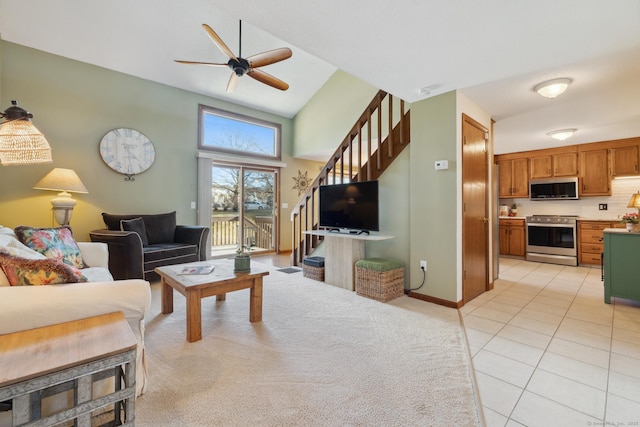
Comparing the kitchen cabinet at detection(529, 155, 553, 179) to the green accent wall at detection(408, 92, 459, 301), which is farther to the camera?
the kitchen cabinet at detection(529, 155, 553, 179)

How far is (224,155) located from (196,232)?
191 centimetres

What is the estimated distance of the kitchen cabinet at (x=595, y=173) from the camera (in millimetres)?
5121

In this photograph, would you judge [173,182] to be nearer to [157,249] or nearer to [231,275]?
[157,249]

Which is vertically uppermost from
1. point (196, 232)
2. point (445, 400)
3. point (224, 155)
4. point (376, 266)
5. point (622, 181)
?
point (224, 155)

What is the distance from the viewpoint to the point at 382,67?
8.65 ft

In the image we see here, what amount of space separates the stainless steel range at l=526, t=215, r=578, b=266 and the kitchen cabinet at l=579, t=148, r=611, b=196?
57 centimetres

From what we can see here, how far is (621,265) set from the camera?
316 cm

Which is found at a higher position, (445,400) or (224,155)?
(224,155)

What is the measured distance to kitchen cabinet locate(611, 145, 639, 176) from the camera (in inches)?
191

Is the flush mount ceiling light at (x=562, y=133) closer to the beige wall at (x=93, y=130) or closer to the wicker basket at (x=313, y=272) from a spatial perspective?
the wicker basket at (x=313, y=272)

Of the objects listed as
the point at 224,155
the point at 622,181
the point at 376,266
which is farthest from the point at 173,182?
the point at 622,181

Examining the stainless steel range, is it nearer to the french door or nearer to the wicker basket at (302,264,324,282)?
the wicker basket at (302,264,324,282)

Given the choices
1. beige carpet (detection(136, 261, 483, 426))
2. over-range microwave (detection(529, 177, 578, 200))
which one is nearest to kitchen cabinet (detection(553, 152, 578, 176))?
over-range microwave (detection(529, 177, 578, 200))

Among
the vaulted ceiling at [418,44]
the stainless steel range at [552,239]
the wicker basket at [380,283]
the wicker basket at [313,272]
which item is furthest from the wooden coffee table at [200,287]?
the stainless steel range at [552,239]
